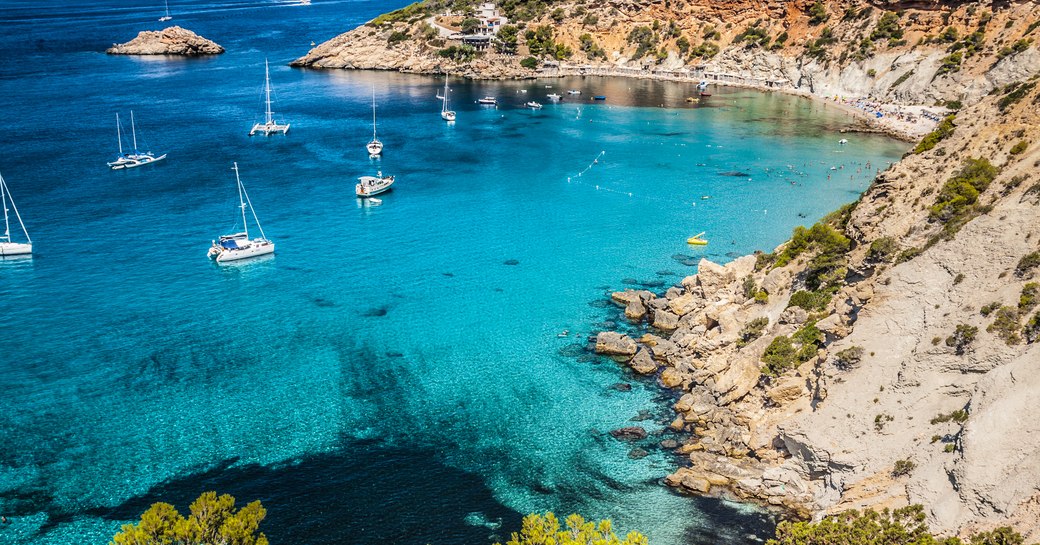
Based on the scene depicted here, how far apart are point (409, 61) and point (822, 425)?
143803mm

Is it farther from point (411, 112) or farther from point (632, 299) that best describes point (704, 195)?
point (411, 112)

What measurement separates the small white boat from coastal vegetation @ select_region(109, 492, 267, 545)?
59499 millimetres

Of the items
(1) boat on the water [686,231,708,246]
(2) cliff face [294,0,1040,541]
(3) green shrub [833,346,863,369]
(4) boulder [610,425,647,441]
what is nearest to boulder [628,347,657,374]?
(2) cliff face [294,0,1040,541]

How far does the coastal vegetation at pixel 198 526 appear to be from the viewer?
83.5ft

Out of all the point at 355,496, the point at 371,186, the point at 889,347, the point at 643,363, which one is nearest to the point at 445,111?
the point at 371,186

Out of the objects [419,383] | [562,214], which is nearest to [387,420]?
[419,383]

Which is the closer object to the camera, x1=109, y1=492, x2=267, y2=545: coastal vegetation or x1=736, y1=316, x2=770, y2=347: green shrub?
x1=109, y1=492, x2=267, y2=545: coastal vegetation

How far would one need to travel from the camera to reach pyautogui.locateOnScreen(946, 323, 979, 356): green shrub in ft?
112

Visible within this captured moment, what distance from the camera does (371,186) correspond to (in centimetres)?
8525

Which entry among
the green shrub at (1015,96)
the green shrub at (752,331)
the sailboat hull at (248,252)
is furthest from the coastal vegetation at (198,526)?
the green shrub at (1015,96)

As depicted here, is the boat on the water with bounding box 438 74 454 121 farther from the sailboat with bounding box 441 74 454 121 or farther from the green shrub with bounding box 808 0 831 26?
the green shrub with bounding box 808 0 831 26

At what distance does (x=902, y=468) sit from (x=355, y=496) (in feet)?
80.8

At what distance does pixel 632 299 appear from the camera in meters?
56.9

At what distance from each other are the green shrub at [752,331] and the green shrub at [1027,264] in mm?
14260
